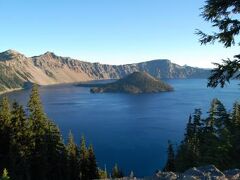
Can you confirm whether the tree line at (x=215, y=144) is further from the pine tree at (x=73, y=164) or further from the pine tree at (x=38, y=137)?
the pine tree at (x=38, y=137)

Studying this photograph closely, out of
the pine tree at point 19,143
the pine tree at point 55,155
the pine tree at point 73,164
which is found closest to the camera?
the pine tree at point 19,143

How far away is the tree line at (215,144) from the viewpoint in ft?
154

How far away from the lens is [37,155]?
57438mm

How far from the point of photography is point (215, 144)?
48.6 meters

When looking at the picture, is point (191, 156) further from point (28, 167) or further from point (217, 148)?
point (28, 167)

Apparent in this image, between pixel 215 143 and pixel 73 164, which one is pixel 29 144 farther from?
pixel 215 143

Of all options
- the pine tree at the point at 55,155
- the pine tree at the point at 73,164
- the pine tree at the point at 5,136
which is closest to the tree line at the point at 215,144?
the pine tree at the point at 73,164

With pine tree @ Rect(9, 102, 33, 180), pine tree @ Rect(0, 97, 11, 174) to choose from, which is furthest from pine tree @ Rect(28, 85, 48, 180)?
pine tree @ Rect(0, 97, 11, 174)

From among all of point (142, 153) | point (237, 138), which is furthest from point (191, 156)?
point (142, 153)

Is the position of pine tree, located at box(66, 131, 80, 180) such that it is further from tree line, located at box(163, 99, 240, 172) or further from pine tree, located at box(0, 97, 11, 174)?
tree line, located at box(163, 99, 240, 172)

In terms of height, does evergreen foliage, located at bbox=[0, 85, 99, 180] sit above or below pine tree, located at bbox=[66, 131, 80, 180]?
above

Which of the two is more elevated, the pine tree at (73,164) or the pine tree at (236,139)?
the pine tree at (236,139)

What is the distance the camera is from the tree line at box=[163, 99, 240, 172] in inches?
1853

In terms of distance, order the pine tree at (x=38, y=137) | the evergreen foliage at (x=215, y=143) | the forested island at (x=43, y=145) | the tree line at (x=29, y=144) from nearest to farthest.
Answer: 1. the evergreen foliage at (x=215, y=143)
2. the forested island at (x=43, y=145)
3. the tree line at (x=29, y=144)
4. the pine tree at (x=38, y=137)
